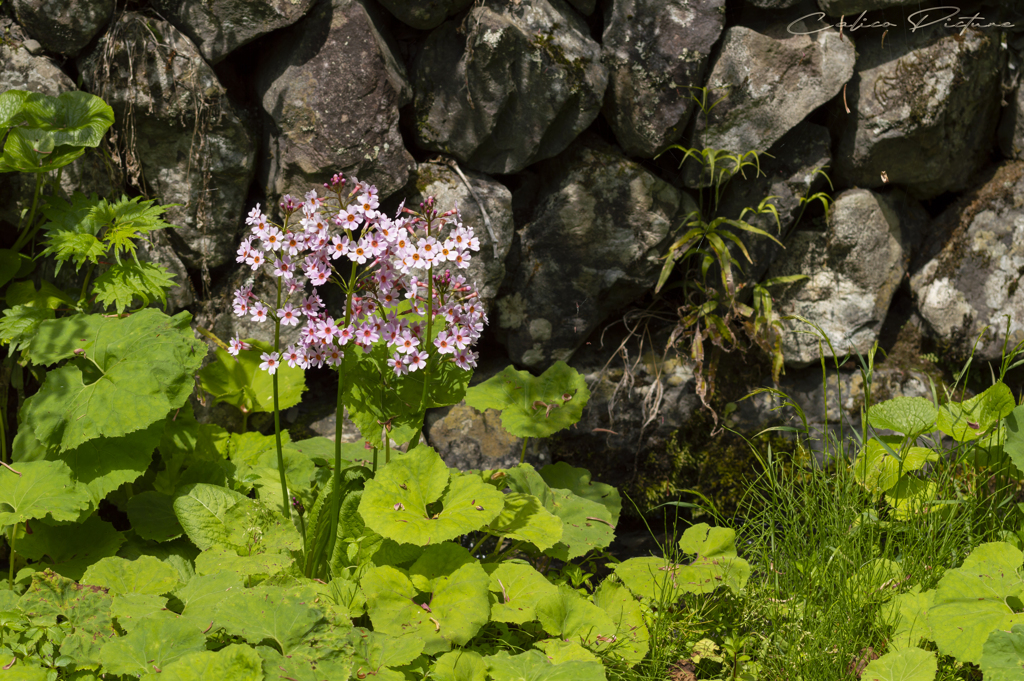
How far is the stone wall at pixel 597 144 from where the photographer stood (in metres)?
2.58

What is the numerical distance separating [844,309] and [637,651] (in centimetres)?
205

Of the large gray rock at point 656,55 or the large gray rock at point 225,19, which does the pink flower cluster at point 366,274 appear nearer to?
the large gray rock at point 225,19

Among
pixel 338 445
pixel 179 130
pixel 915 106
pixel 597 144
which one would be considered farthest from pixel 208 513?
pixel 915 106

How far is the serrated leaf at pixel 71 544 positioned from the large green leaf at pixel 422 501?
86 centimetres

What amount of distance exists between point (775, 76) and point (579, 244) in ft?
3.55

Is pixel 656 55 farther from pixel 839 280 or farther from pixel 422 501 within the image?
pixel 422 501

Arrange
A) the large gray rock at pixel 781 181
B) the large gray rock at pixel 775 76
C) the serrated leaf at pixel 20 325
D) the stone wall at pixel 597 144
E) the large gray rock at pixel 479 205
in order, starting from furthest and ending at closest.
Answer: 1. the large gray rock at pixel 781 181
2. the large gray rock at pixel 775 76
3. the large gray rock at pixel 479 205
4. the stone wall at pixel 597 144
5. the serrated leaf at pixel 20 325

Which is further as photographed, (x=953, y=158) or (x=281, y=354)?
(x=953, y=158)

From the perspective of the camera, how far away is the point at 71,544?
214 centimetres

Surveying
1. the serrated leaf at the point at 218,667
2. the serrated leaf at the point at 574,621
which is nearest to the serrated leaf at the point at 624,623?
the serrated leaf at the point at 574,621

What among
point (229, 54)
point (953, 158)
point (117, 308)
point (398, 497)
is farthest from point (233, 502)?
point (953, 158)

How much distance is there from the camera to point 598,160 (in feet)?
9.87

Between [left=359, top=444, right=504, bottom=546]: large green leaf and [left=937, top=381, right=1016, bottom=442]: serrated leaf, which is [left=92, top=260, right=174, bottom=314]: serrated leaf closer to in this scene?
[left=359, top=444, right=504, bottom=546]: large green leaf

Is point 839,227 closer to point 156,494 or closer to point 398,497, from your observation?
point 398,497
